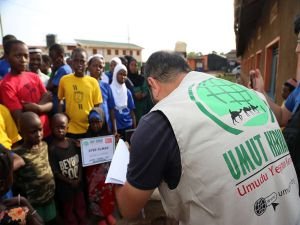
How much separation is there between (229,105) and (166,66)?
1.14 feet

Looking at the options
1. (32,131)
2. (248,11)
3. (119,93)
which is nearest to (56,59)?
(119,93)

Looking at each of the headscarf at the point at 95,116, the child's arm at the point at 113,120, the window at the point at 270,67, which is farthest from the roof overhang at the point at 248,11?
the headscarf at the point at 95,116

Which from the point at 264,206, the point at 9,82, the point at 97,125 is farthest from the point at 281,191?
the point at 9,82

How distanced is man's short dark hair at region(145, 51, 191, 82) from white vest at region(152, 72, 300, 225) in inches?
5.2

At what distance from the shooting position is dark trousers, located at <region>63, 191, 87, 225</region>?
107 inches

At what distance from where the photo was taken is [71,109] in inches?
120

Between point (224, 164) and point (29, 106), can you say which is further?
point (29, 106)

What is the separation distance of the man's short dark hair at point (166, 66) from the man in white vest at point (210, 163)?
0.41 feet

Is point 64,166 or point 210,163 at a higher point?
point 210,163

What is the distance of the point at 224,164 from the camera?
38.1 inches

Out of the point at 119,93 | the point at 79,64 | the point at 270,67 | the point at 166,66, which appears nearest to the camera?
the point at 166,66

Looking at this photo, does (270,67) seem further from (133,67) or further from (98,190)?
(98,190)

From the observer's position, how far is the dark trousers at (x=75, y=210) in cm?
272

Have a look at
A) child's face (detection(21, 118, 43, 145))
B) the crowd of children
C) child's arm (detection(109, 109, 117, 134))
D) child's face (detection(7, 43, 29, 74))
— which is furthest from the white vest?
child's arm (detection(109, 109, 117, 134))
